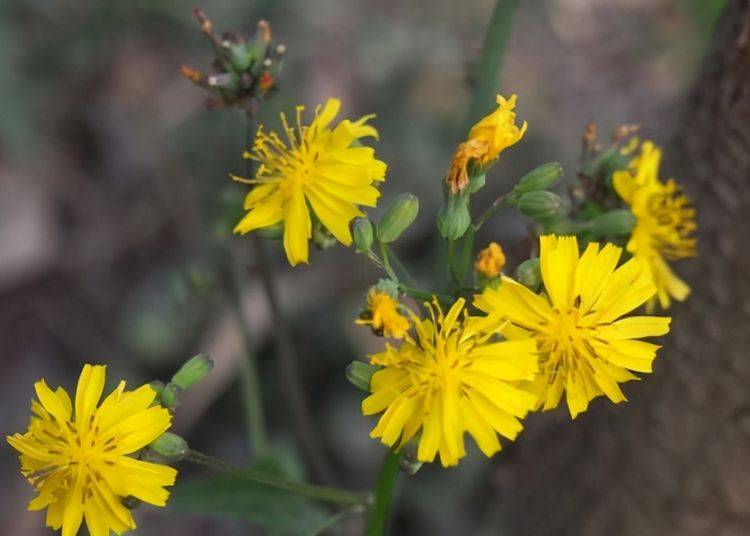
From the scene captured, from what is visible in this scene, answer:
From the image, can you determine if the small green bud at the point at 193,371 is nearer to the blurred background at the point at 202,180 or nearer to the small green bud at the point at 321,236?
the small green bud at the point at 321,236

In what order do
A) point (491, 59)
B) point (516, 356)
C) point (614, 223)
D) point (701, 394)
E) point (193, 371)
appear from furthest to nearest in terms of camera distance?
point (701, 394) < point (491, 59) < point (614, 223) < point (193, 371) < point (516, 356)

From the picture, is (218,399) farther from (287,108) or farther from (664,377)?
(664,377)

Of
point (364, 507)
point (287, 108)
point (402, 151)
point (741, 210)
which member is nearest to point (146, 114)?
point (287, 108)

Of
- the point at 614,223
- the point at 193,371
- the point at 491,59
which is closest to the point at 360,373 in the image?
Answer: the point at 193,371

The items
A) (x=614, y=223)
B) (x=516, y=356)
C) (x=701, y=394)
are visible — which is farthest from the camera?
(x=701, y=394)

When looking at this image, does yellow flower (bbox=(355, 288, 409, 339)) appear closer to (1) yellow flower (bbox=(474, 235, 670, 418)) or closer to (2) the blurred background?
(1) yellow flower (bbox=(474, 235, 670, 418))

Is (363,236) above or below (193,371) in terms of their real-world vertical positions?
above

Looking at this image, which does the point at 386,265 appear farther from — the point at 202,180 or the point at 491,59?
the point at 202,180
